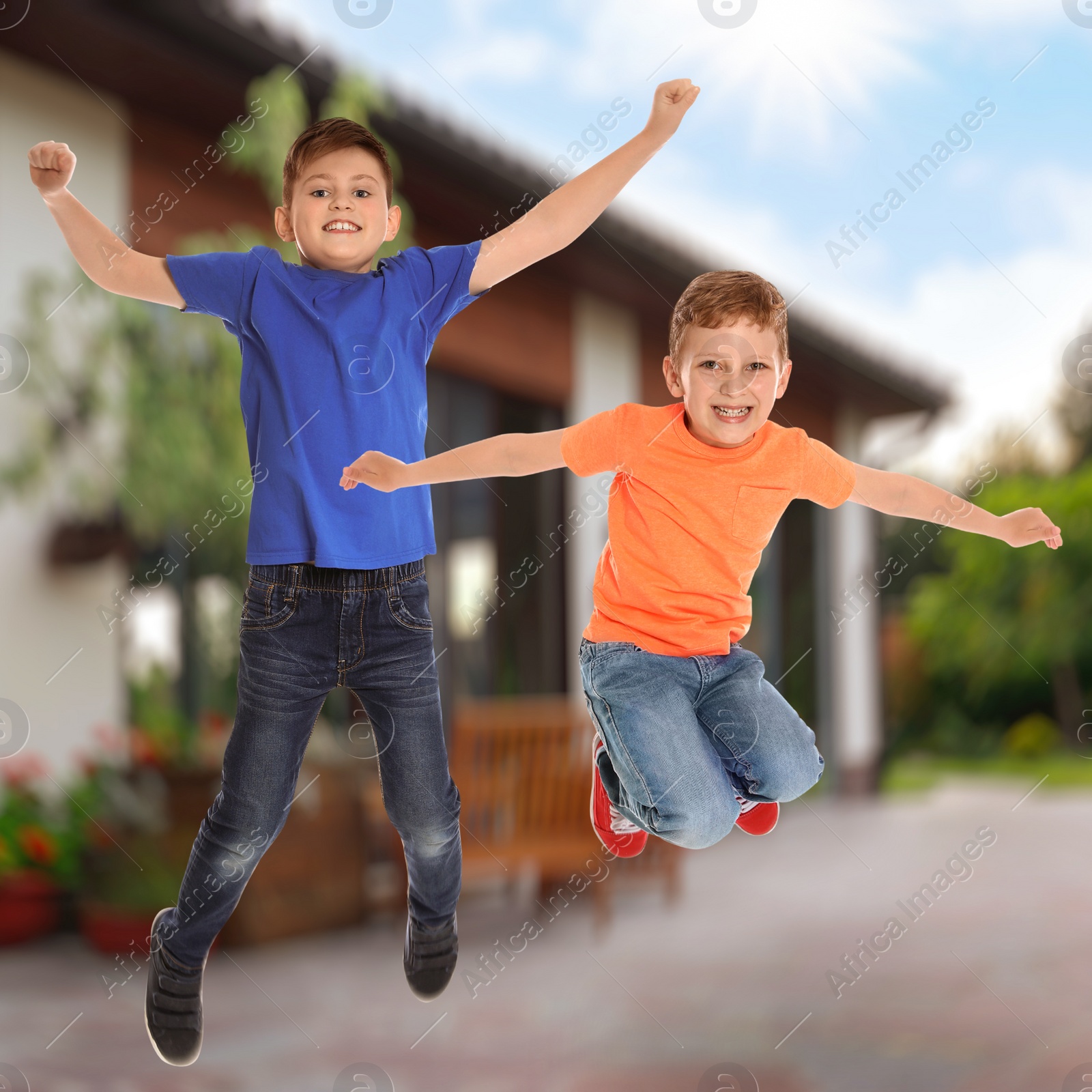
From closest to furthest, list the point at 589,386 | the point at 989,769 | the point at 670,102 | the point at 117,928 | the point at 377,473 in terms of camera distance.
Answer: the point at 377,473 < the point at 670,102 < the point at 117,928 < the point at 589,386 < the point at 989,769

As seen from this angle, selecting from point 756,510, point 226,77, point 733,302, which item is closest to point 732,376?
point 733,302

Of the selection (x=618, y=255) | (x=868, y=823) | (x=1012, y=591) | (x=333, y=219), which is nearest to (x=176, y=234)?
(x=618, y=255)

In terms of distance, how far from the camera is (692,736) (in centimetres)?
177

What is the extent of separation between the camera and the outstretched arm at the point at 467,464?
1.50 metres

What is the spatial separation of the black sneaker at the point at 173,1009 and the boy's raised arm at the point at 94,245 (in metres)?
0.85

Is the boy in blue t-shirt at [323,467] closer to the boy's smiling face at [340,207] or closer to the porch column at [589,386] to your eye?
the boy's smiling face at [340,207]

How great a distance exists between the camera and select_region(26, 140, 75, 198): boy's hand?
159cm

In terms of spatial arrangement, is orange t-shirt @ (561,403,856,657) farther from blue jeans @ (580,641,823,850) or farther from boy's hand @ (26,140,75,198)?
boy's hand @ (26,140,75,198)

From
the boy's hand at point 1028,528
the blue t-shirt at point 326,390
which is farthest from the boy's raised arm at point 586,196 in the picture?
the boy's hand at point 1028,528

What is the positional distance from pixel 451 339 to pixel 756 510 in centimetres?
453

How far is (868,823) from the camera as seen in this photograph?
984cm

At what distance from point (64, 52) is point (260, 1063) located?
3868 mm

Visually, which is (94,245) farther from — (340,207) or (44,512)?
(44,512)

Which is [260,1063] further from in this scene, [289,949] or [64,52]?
[64,52]
